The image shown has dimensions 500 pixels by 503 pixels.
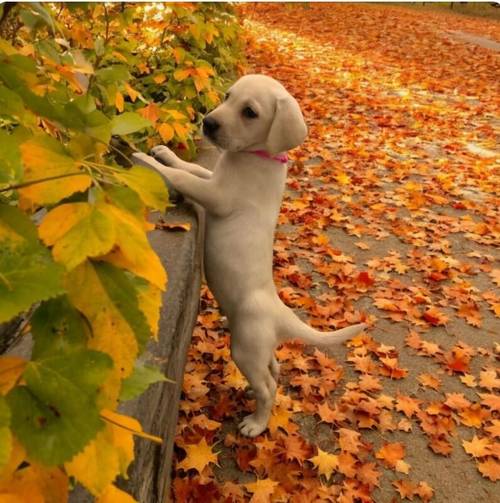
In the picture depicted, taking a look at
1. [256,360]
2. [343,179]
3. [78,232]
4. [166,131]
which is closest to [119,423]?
[78,232]

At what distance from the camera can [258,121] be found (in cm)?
243

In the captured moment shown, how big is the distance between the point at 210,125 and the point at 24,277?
6.50 ft

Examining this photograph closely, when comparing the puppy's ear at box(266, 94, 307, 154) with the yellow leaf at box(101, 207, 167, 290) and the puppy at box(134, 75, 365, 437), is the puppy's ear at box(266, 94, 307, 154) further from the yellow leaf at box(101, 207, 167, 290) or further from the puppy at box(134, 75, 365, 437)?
the yellow leaf at box(101, 207, 167, 290)

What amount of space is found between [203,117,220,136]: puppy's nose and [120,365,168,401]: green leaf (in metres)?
1.71

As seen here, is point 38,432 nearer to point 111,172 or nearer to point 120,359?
point 120,359

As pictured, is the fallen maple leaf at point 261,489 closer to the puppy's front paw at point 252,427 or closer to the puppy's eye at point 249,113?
the puppy's front paw at point 252,427

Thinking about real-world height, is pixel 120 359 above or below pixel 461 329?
above

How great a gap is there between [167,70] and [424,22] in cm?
2136

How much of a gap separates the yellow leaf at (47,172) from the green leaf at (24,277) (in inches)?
4.8

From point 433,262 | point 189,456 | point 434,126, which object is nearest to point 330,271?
point 433,262

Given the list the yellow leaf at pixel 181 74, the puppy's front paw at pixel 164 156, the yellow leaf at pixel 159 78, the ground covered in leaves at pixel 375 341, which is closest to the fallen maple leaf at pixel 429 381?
the ground covered in leaves at pixel 375 341

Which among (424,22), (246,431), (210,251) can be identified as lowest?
(424,22)

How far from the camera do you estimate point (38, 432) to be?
1.96ft

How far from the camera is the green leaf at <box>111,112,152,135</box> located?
1.00 meters
